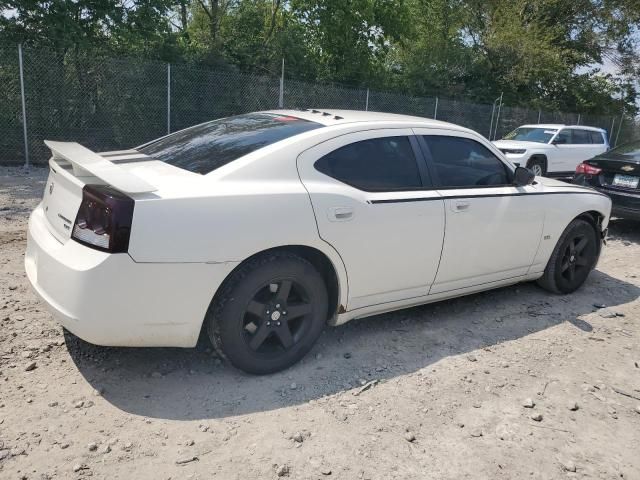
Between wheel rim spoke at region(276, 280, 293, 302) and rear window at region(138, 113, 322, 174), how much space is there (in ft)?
2.60

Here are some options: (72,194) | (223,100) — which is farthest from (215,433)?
(223,100)

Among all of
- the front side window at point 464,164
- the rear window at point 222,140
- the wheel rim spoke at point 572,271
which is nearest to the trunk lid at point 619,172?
the wheel rim spoke at point 572,271

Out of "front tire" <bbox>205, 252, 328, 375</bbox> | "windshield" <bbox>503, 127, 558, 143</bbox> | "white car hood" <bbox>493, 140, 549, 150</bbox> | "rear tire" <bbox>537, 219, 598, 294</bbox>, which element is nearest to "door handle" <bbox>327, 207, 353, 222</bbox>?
"front tire" <bbox>205, 252, 328, 375</bbox>

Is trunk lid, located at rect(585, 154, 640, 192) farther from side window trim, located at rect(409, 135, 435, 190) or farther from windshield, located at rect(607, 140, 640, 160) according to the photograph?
side window trim, located at rect(409, 135, 435, 190)

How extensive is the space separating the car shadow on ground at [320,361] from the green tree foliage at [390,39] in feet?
32.4

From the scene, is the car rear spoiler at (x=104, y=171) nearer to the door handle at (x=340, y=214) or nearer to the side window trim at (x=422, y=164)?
the door handle at (x=340, y=214)

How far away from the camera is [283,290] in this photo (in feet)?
10.3

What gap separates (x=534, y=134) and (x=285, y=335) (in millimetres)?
12745

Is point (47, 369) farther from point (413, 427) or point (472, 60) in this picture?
point (472, 60)

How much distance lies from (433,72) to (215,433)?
1959cm

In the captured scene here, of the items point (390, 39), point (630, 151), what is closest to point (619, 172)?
point (630, 151)

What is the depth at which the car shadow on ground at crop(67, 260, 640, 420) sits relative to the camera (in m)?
2.97

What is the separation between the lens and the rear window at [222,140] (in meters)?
3.25

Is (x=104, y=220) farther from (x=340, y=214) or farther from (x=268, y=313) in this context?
(x=340, y=214)
